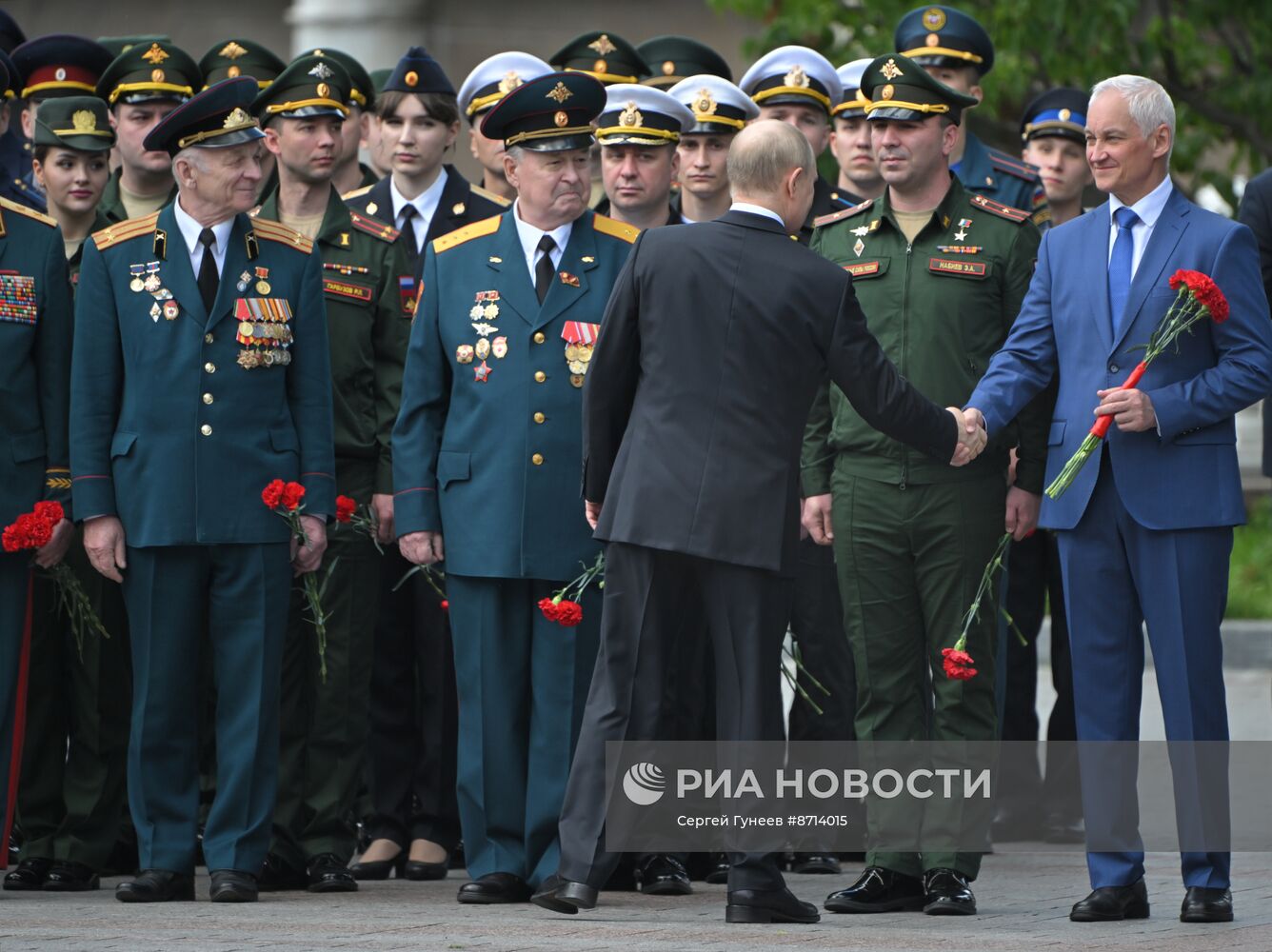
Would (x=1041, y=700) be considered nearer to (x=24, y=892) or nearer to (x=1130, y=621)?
(x=1130, y=621)

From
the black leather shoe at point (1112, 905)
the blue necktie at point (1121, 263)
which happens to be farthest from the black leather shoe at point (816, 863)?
the blue necktie at point (1121, 263)

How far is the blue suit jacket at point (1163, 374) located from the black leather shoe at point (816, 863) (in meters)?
1.57

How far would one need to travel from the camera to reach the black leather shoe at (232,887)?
6.93 metres

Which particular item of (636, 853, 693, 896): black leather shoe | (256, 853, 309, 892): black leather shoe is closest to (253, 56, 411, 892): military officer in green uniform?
(256, 853, 309, 892): black leather shoe

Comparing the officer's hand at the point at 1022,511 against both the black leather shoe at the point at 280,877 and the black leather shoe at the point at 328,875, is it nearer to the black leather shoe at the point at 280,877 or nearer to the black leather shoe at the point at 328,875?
the black leather shoe at the point at 328,875

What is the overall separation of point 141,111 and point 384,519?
1.72m

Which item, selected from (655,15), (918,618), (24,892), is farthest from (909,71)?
(655,15)

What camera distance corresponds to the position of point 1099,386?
669 centimetres

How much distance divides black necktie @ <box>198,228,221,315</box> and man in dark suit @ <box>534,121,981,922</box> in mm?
1257

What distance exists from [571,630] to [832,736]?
4.64 feet

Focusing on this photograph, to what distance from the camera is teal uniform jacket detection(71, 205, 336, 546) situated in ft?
22.9

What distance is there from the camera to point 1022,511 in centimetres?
706

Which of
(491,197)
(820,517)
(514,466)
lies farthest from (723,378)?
(491,197)

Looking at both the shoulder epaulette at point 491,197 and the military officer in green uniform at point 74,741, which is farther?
the shoulder epaulette at point 491,197
